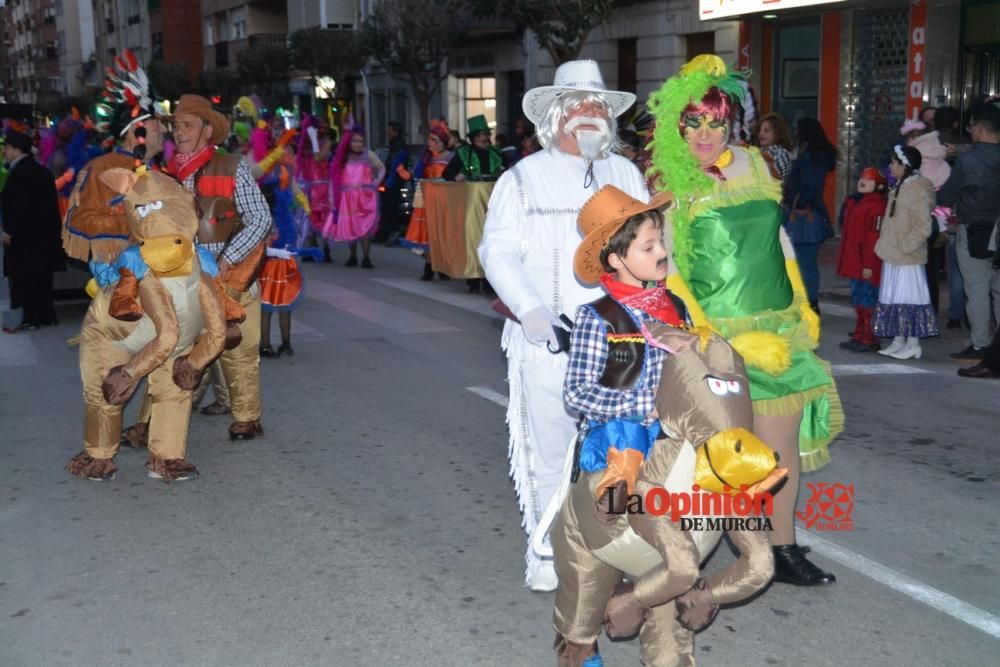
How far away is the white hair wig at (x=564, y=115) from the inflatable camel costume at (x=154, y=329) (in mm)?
2169

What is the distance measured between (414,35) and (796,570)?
24.8 metres

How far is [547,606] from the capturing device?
4.31 meters

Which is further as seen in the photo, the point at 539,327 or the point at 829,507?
the point at 829,507

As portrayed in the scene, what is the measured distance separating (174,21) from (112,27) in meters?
19.0

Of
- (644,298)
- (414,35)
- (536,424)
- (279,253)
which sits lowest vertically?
(536,424)

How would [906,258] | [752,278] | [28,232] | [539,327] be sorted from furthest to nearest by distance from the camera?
1. [28,232]
2. [906,258]
3. [752,278]
4. [539,327]

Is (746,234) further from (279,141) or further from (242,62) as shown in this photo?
(242,62)

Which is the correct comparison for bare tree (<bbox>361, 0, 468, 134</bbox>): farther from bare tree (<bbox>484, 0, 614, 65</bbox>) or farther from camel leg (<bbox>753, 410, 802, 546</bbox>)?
camel leg (<bbox>753, 410, 802, 546</bbox>)

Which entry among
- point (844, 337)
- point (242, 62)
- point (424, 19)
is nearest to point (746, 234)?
point (844, 337)

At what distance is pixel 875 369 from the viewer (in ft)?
28.4

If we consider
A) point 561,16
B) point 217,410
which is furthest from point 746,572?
point 561,16

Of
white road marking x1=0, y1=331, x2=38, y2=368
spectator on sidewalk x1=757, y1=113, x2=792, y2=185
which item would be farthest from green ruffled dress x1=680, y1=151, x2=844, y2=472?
white road marking x1=0, y1=331, x2=38, y2=368

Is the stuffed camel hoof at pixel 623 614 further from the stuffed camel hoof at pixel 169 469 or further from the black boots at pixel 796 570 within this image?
the stuffed camel hoof at pixel 169 469

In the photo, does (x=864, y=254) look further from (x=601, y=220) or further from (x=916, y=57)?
(x=916, y=57)
